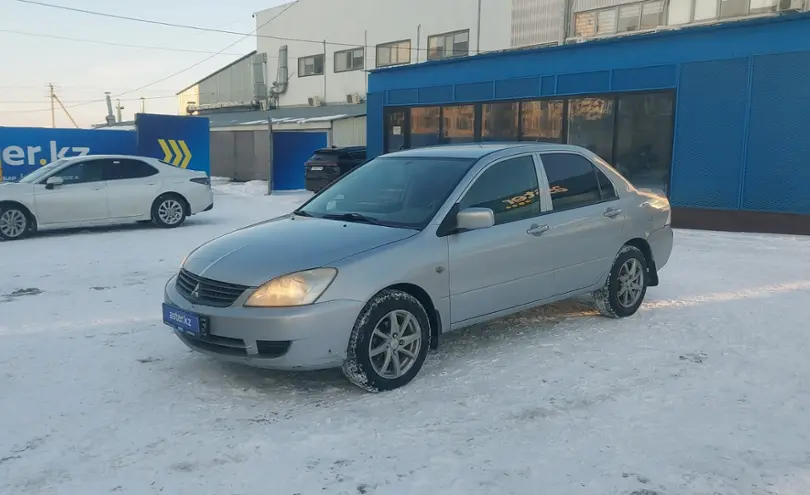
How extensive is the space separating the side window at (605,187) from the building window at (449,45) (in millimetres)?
21466

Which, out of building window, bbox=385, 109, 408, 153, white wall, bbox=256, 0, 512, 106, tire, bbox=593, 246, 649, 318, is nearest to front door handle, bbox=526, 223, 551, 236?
tire, bbox=593, 246, 649, 318

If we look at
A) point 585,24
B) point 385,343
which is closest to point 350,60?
point 585,24

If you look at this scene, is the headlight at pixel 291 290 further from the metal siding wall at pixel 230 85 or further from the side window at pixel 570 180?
the metal siding wall at pixel 230 85

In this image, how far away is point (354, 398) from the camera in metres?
4.42

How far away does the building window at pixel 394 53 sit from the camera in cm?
2992

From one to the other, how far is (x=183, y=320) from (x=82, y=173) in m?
8.63

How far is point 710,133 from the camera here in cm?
1272

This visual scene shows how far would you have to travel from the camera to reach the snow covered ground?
3.41 meters

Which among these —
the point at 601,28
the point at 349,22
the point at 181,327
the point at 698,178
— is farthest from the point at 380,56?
the point at 181,327

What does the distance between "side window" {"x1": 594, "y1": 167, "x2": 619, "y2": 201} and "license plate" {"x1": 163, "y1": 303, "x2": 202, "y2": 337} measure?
3862 millimetres

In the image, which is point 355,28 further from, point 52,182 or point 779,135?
point 779,135

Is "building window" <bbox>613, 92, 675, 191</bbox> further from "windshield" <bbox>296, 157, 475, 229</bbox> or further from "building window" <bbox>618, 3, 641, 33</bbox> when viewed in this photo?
"windshield" <bbox>296, 157, 475, 229</bbox>

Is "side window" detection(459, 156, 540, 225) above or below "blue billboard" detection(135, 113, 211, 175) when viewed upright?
below

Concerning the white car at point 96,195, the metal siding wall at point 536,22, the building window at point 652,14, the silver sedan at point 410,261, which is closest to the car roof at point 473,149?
the silver sedan at point 410,261
